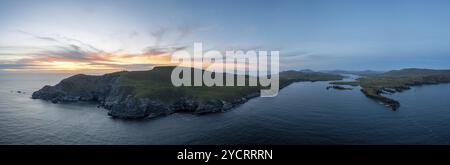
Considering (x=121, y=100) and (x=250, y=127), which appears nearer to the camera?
(x=250, y=127)

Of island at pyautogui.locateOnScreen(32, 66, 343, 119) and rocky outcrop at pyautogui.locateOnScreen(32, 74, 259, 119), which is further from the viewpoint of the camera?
island at pyautogui.locateOnScreen(32, 66, 343, 119)

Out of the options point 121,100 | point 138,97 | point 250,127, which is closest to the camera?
point 250,127

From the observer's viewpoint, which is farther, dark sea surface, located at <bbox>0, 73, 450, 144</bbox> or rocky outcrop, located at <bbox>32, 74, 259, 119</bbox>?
rocky outcrop, located at <bbox>32, 74, 259, 119</bbox>

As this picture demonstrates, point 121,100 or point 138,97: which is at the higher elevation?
point 138,97

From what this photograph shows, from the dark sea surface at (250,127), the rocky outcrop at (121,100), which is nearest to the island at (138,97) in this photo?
the rocky outcrop at (121,100)

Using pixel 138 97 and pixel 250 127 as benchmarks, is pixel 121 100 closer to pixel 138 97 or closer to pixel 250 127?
pixel 138 97

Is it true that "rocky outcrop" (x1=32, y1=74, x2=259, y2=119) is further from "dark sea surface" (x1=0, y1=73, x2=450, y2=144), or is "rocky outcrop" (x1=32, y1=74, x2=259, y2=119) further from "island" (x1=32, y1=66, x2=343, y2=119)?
"dark sea surface" (x1=0, y1=73, x2=450, y2=144)

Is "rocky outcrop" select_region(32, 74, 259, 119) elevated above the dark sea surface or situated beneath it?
elevated above

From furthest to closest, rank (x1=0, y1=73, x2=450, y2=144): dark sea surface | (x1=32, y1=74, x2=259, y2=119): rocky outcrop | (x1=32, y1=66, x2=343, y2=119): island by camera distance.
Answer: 1. (x1=32, y1=66, x2=343, y2=119): island
2. (x1=32, y1=74, x2=259, y2=119): rocky outcrop
3. (x1=0, y1=73, x2=450, y2=144): dark sea surface

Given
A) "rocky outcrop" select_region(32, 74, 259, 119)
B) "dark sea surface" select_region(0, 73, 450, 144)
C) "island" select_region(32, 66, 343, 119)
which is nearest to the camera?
"dark sea surface" select_region(0, 73, 450, 144)

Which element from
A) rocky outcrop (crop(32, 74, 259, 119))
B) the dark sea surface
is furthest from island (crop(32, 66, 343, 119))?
the dark sea surface

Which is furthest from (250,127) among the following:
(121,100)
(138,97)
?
(121,100)

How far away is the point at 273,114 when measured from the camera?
3659 inches
